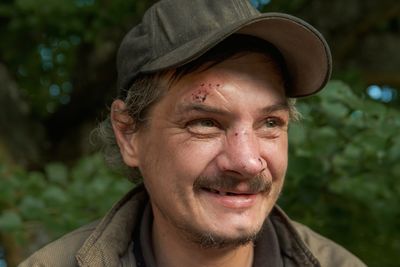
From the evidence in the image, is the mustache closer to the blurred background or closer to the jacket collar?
the jacket collar

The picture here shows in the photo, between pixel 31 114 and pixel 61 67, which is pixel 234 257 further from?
pixel 61 67

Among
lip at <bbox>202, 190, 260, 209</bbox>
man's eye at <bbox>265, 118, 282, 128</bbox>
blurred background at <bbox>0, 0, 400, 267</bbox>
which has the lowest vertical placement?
blurred background at <bbox>0, 0, 400, 267</bbox>

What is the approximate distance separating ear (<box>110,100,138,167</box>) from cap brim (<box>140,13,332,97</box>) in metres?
0.24

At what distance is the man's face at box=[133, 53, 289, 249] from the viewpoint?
7.30 ft

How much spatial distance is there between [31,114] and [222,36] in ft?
13.0

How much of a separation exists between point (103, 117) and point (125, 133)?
70 centimetres

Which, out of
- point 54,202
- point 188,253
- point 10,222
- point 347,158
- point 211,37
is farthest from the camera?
point 54,202

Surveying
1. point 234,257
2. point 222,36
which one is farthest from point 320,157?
point 222,36

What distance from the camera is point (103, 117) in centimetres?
322

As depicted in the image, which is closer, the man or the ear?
the man

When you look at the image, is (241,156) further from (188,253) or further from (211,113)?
(188,253)

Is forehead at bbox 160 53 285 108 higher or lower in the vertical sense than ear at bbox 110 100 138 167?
higher

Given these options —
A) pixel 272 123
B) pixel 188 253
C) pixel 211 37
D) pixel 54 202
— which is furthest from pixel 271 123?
pixel 54 202

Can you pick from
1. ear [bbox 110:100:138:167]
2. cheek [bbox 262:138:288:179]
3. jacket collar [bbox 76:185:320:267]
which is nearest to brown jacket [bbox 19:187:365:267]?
jacket collar [bbox 76:185:320:267]
